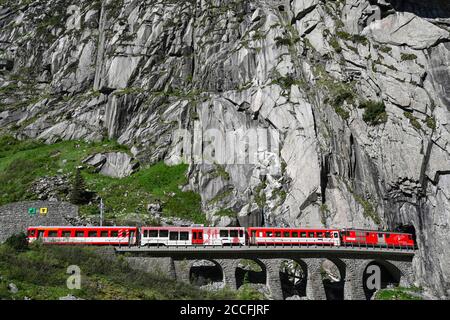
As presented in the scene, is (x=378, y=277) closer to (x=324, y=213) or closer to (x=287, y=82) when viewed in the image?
(x=324, y=213)

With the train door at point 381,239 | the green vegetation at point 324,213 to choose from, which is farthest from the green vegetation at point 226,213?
the train door at point 381,239

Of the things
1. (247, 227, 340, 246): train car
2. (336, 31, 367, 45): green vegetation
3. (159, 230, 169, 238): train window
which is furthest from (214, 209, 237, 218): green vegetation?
(336, 31, 367, 45): green vegetation

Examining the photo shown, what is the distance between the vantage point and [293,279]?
47469 mm

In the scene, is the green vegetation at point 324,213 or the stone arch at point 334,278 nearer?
the stone arch at point 334,278

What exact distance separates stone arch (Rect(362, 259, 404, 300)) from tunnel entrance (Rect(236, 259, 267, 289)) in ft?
38.6

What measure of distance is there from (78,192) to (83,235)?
16.8m

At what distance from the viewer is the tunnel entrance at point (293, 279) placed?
43.9 metres

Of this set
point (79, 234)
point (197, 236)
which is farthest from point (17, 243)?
point (197, 236)

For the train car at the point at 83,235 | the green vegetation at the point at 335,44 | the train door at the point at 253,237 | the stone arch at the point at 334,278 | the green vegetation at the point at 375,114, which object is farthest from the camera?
the green vegetation at the point at 335,44

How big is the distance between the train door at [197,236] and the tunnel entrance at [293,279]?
11.3 metres

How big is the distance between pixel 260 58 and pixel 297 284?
37.3m

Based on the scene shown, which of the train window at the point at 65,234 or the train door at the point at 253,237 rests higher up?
the train window at the point at 65,234

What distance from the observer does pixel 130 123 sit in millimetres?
70062

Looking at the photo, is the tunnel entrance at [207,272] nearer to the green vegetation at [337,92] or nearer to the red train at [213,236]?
the red train at [213,236]
